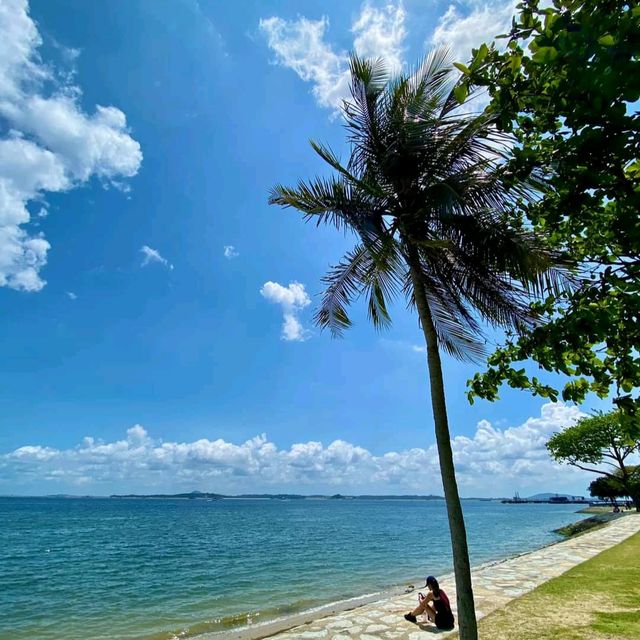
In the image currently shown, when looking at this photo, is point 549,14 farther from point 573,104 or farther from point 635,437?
point 635,437

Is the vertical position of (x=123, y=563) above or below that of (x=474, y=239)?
below

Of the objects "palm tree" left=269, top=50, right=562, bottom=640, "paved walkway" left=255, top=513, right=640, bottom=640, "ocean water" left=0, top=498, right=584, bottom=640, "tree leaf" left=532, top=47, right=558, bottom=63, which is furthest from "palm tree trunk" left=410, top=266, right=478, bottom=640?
"ocean water" left=0, top=498, right=584, bottom=640

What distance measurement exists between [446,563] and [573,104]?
23330 millimetres

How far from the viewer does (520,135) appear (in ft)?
14.1

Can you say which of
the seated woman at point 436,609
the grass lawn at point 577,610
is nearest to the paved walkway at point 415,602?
the seated woman at point 436,609

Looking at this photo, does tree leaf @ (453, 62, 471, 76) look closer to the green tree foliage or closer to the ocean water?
the green tree foliage

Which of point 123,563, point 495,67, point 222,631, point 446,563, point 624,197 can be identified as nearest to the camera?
point 624,197

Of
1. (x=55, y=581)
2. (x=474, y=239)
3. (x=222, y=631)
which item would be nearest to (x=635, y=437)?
(x=474, y=239)

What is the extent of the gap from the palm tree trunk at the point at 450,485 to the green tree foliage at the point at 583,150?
1715 mm

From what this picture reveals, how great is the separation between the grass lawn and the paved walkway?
505 millimetres

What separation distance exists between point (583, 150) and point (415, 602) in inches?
403

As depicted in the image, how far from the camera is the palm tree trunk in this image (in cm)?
522

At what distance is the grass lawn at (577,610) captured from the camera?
21.2ft

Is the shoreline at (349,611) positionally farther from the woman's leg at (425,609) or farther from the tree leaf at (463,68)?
the tree leaf at (463,68)
